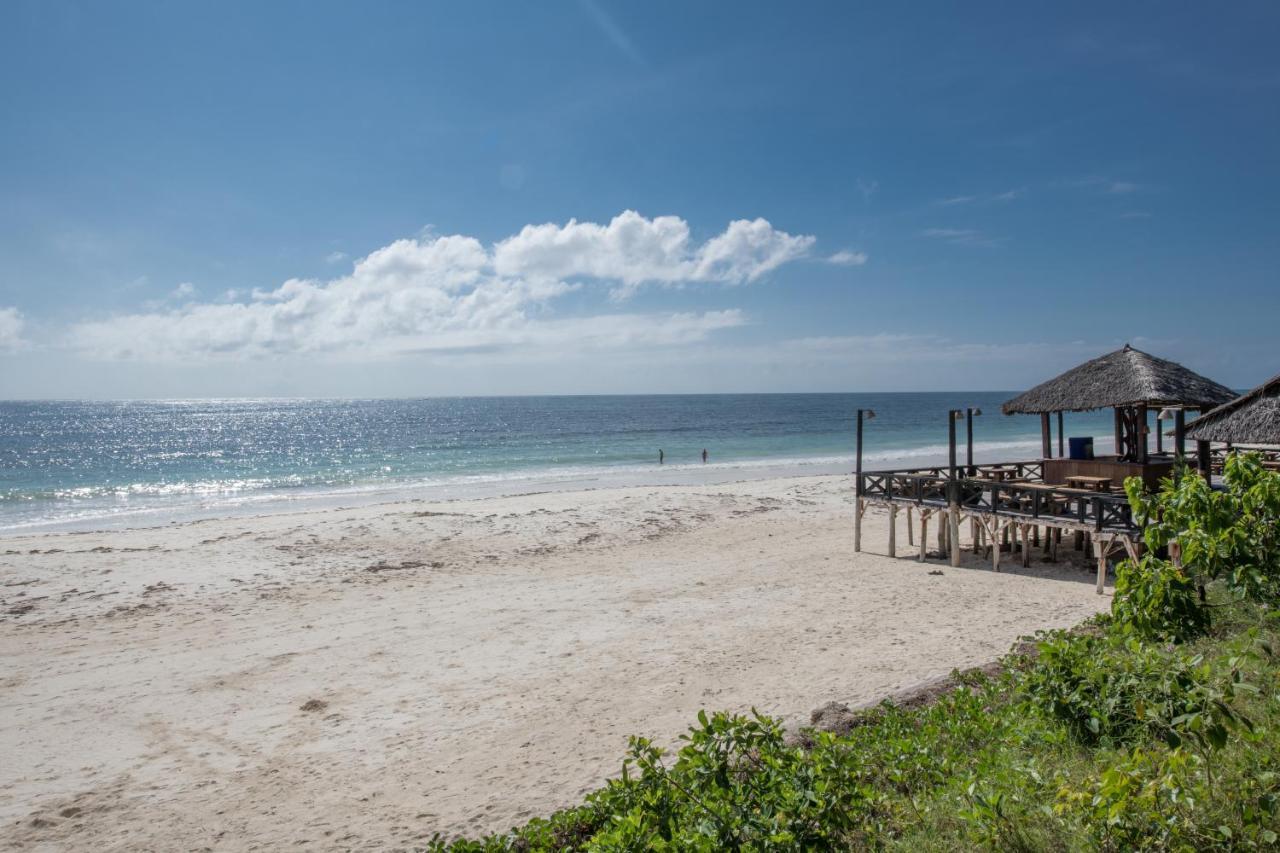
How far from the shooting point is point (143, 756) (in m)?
8.45

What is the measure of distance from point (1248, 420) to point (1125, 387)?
4282 mm

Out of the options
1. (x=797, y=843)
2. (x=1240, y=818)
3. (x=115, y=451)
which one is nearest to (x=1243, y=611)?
(x=1240, y=818)

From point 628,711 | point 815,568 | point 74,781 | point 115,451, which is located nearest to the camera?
point 74,781

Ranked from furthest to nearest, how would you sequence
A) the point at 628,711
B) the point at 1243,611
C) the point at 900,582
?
the point at 900,582 < the point at 628,711 < the point at 1243,611

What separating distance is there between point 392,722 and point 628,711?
3.07 m

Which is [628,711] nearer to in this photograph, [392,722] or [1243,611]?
[392,722]

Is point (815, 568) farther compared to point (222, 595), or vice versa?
point (815, 568)

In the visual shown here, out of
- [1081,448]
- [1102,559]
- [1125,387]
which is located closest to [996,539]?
[1102,559]

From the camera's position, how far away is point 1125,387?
1514 centimetres

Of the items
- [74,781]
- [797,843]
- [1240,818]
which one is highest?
[1240,818]

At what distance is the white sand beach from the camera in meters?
7.43

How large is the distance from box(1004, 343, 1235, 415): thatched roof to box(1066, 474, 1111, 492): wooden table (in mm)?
1551

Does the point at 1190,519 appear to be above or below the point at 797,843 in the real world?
above

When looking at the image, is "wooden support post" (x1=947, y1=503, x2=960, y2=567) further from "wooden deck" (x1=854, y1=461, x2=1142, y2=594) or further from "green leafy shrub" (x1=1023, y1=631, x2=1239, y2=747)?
"green leafy shrub" (x1=1023, y1=631, x2=1239, y2=747)
